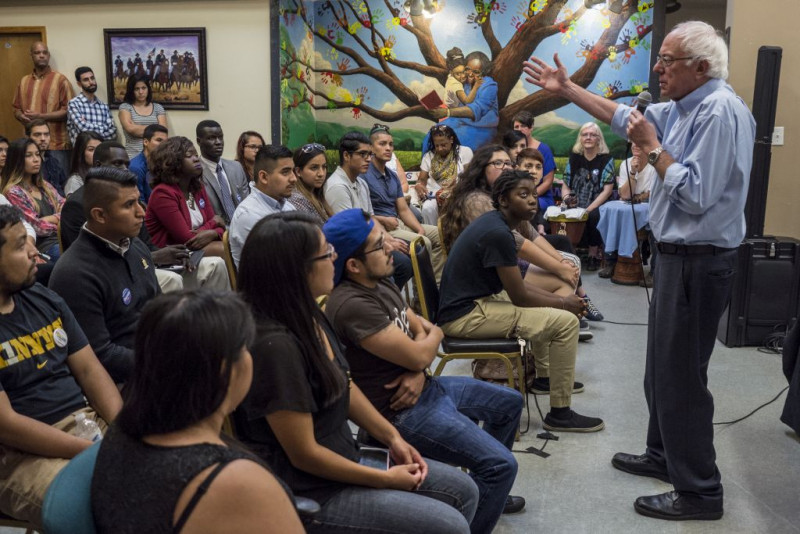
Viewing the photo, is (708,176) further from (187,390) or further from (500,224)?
(187,390)

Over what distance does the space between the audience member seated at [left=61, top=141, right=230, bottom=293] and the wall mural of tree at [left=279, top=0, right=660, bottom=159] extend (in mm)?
3426

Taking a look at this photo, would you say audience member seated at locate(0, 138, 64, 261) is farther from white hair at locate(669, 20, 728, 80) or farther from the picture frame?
white hair at locate(669, 20, 728, 80)

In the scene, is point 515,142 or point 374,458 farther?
point 515,142

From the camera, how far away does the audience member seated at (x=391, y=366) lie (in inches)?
82.8

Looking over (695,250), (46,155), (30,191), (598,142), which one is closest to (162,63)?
(46,155)

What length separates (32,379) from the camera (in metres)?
1.96

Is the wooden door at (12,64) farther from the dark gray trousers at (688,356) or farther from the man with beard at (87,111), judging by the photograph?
the dark gray trousers at (688,356)

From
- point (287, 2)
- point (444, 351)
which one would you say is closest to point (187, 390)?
point (444, 351)

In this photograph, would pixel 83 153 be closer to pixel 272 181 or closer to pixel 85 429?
pixel 272 181

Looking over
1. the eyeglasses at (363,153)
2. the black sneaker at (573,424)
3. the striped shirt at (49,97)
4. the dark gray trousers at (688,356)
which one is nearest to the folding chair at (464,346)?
the black sneaker at (573,424)

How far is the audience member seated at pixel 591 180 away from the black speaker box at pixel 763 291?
2.61 metres

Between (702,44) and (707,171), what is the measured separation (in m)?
0.41

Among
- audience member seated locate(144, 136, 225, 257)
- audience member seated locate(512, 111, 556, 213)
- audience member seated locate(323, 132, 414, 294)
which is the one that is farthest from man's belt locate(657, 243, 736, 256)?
audience member seated locate(512, 111, 556, 213)

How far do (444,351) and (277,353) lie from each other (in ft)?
5.46
